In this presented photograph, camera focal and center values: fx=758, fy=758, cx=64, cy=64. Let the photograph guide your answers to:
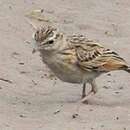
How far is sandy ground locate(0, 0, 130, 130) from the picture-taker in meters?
8.89

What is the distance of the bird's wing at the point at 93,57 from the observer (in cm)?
971

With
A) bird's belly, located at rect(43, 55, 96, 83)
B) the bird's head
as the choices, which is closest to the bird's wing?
bird's belly, located at rect(43, 55, 96, 83)

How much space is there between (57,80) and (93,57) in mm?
1480

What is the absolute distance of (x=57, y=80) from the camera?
11.2 meters

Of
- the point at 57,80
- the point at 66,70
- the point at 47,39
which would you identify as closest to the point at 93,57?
the point at 66,70

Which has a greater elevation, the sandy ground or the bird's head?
the bird's head

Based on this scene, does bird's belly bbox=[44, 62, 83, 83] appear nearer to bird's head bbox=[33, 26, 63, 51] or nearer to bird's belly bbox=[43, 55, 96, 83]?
bird's belly bbox=[43, 55, 96, 83]

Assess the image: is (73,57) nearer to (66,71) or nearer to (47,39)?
(66,71)

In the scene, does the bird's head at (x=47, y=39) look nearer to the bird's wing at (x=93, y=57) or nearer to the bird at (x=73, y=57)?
the bird at (x=73, y=57)

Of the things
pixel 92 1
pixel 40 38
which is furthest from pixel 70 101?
pixel 92 1

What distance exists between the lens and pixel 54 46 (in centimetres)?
922

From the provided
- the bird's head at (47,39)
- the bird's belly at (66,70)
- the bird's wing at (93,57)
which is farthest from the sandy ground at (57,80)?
the bird's head at (47,39)

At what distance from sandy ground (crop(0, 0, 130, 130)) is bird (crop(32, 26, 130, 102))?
389mm

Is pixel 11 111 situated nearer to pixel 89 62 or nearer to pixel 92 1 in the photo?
pixel 89 62
